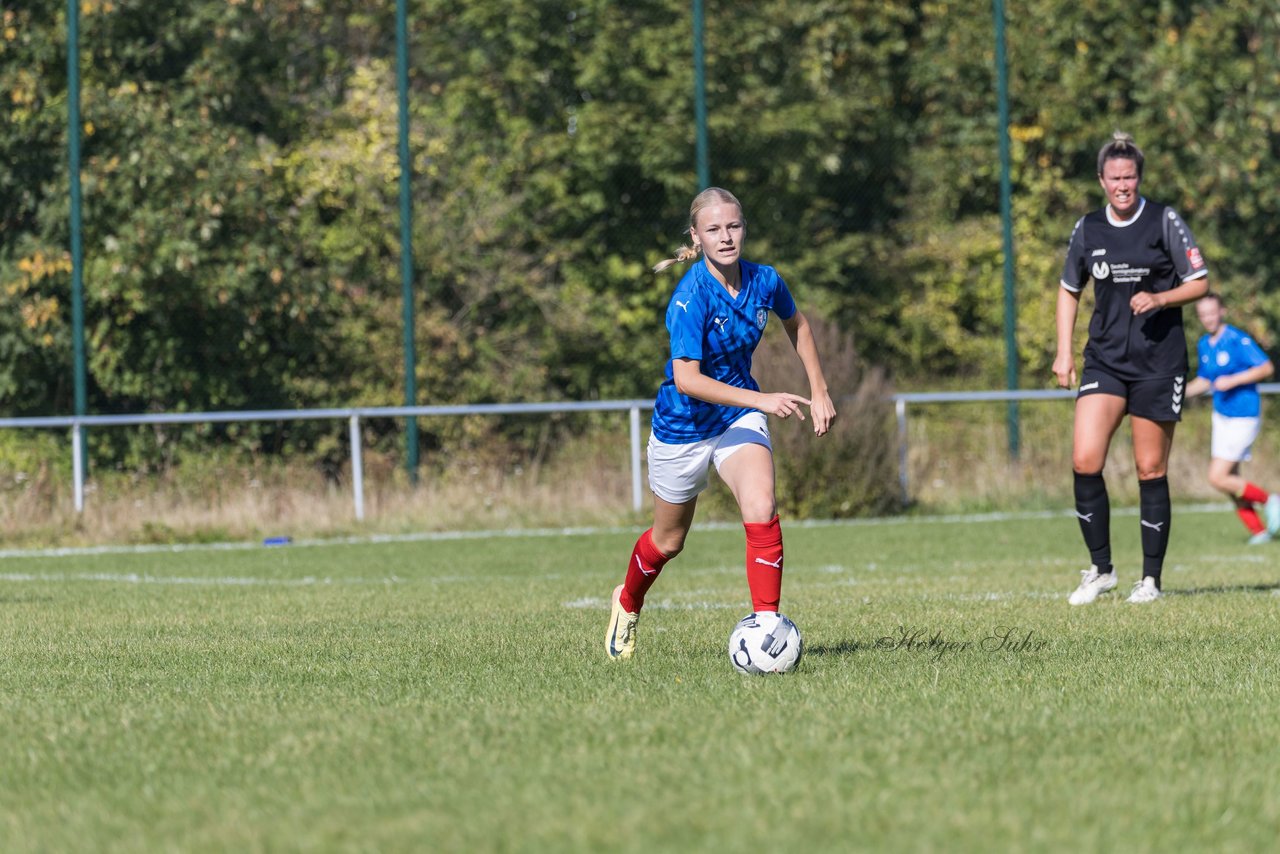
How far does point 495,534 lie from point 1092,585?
26.2 feet

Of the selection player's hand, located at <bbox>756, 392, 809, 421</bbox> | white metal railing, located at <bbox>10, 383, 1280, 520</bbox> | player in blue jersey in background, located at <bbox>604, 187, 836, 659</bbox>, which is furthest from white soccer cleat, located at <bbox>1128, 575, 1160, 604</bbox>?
white metal railing, located at <bbox>10, 383, 1280, 520</bbox>

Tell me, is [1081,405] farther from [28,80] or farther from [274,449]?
[28,80]

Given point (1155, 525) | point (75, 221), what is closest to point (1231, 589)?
point (1155, 525)

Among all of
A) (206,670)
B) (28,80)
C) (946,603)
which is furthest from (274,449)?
(206,670)

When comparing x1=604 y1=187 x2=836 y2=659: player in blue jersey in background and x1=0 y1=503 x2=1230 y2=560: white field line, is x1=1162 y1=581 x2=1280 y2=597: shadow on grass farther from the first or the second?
x1=0 y1=503 x2=1230 y2=560: white field line

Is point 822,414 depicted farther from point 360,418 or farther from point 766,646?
point 360,418

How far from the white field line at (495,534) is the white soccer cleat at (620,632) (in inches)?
328

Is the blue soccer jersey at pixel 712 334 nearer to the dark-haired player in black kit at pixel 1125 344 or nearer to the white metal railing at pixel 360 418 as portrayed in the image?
the dark-haired player in black kit at pixel 1125 344

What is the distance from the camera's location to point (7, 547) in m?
15.5

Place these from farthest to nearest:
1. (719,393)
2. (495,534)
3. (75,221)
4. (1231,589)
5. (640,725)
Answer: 1. (75,221)
2. (495,534)
3. (1231,589)
4. (719,393)
5. (640,725)

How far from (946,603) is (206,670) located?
3786 millimetres

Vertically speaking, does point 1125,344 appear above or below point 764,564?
above

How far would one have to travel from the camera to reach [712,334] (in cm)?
657

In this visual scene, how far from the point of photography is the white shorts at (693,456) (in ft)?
21.7
